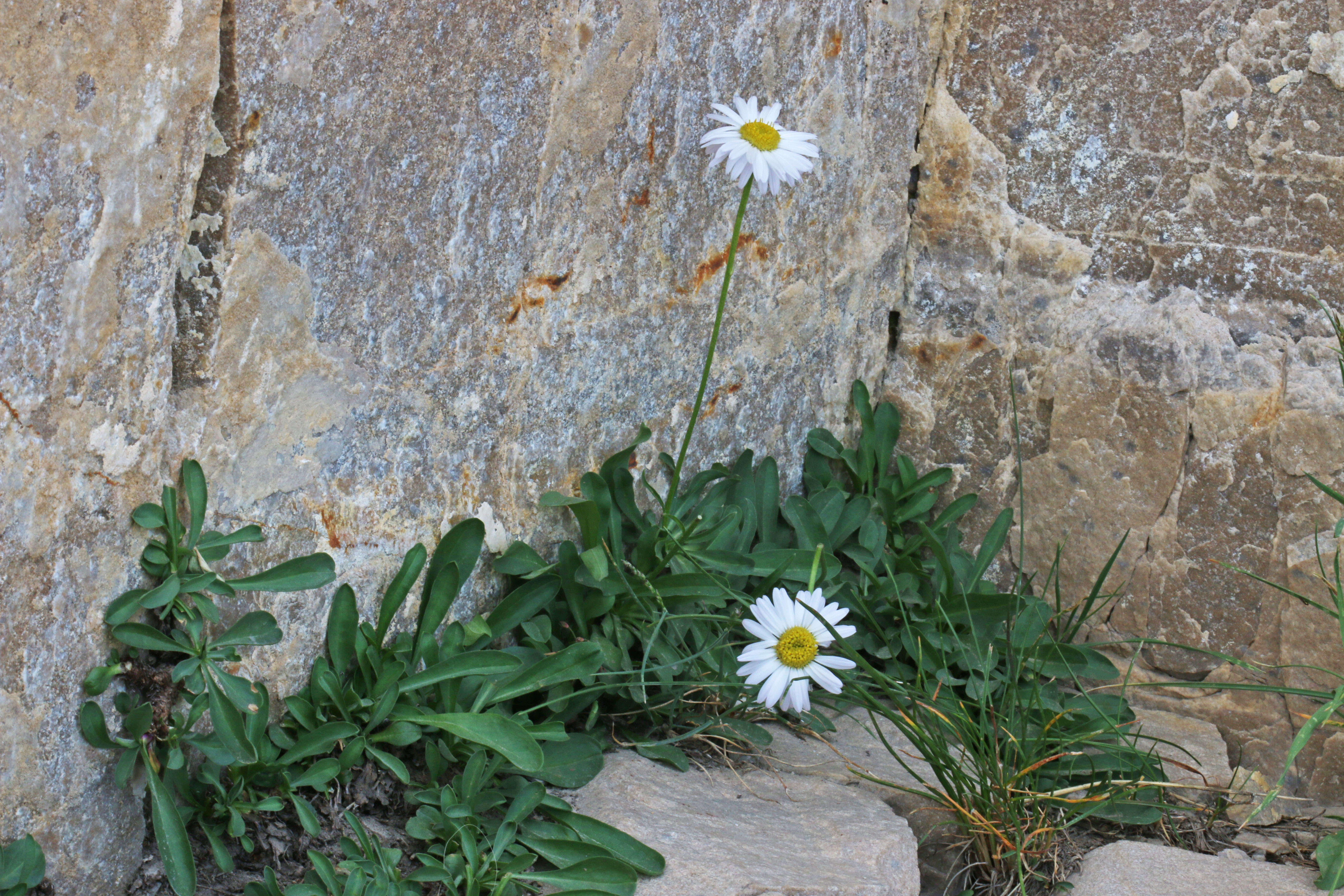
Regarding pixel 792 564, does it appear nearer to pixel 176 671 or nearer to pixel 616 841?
pixel 616 841

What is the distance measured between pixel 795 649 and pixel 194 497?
97 cm

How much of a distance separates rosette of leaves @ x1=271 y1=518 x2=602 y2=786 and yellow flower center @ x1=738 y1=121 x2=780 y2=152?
77 cm

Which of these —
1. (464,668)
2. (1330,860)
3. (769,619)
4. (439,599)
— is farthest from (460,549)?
(1330,860)

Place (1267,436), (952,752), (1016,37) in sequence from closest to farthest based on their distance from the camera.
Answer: (952,752) < (1267,436) < (1016,37)

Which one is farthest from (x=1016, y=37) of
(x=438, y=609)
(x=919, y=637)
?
(x=438, y=609)

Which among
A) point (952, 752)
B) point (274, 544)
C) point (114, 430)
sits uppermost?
point (114, 430)

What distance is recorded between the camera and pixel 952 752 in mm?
2199

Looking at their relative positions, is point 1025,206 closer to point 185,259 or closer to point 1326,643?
point 1326,643

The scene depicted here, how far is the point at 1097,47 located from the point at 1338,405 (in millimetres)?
924

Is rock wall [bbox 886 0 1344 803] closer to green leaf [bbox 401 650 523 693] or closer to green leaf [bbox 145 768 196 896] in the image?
green leaf [bbox 401 650 523 693]

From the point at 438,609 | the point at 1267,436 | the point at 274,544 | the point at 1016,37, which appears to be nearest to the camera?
the point at 274,544

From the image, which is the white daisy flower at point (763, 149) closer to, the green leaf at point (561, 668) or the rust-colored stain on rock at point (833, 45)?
the rust-colored stain on rock at point (833, 45)

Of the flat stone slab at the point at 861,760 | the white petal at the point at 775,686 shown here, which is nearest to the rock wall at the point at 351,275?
the white petal at the point at 775,686

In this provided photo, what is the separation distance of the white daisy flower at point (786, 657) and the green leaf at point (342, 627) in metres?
0.62
